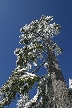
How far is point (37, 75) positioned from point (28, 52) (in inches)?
180

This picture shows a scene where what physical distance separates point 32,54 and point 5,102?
477 cm

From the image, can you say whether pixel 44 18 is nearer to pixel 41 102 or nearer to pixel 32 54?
pixel 32 54

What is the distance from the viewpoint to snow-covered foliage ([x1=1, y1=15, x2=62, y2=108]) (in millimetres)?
11188

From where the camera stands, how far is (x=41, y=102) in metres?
14.7

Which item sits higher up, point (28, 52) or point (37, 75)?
point (28, 52)

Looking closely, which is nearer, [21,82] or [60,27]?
[21,82]

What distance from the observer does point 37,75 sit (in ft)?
37.8

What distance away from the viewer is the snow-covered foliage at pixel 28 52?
36.7 ft

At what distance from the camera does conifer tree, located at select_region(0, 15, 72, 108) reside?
11172 mm

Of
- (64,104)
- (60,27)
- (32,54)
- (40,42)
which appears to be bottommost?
(64,104)

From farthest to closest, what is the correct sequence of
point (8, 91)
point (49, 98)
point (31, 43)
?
point (31, 43), point (49, 98), point (8, 91)

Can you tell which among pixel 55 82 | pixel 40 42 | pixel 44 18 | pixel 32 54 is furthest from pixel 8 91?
pixel 44 18

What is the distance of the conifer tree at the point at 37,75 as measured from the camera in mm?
11172

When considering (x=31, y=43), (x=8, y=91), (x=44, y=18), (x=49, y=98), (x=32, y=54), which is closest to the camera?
(x=8, y=91)
